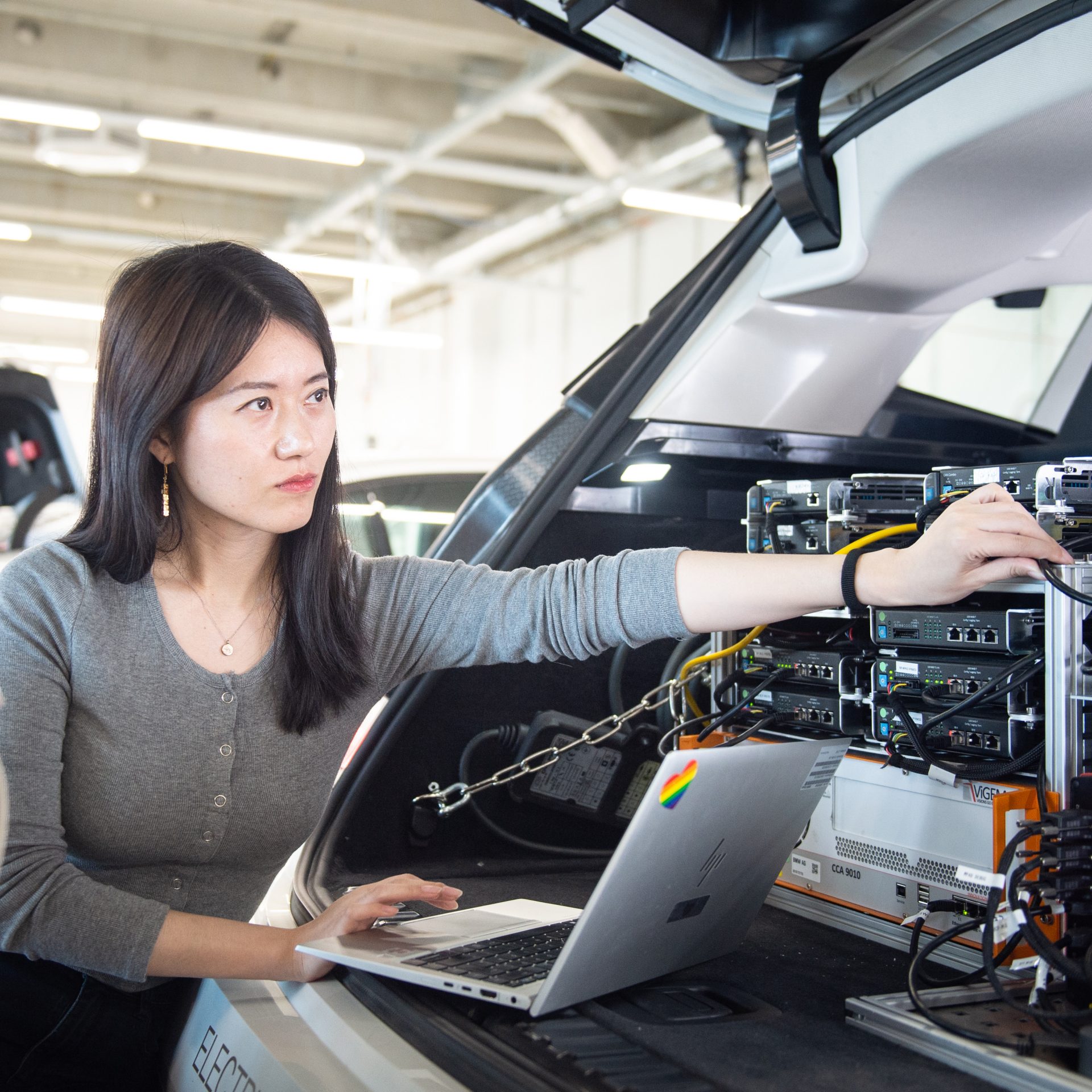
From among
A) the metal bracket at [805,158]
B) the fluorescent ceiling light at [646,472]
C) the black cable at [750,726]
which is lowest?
the black cable at [750,726]

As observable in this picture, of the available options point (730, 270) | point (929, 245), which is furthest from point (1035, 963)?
point (730, 270)

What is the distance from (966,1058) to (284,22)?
9422 mm

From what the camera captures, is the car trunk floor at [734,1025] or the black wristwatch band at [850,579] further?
the black wristwatch band at [850,579]

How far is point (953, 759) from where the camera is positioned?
4.80 ft

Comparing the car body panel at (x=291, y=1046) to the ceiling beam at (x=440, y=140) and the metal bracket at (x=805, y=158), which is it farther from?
the ceiling beam at (x=440, y=140)

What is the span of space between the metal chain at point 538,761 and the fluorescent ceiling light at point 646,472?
0.34m

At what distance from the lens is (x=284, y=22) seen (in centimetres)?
891

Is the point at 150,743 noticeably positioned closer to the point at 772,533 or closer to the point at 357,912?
the point at 357,912

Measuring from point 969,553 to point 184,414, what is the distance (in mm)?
977

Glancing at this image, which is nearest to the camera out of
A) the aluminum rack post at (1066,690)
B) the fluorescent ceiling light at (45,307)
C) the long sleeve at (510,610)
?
the aluminum rack post at (1066,690)

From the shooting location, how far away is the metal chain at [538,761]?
1.81 metres

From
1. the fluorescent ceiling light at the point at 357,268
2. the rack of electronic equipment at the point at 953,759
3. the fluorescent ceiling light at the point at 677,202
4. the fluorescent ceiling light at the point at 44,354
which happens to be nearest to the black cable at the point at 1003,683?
the rack of electronic equipment at the point at 953,759

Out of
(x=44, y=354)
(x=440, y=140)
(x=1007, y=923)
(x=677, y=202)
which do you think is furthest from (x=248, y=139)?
(x=44, y=354)

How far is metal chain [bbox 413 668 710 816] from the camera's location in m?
1.81
